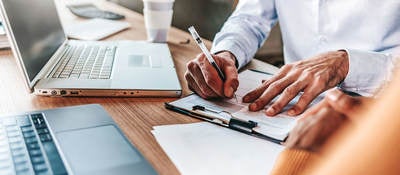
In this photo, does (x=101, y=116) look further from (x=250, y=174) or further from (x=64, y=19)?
(x=64, y=19)

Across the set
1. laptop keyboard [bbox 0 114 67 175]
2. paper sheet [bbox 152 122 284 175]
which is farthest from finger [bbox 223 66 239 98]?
laptop keyboard [bbox 0 114 67 175]

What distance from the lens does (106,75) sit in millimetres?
834

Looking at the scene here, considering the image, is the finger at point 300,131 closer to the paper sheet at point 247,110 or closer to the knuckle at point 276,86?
the paper sheet at point 247,110

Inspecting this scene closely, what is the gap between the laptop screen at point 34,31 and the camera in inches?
28.9

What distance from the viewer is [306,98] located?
0.72 meters

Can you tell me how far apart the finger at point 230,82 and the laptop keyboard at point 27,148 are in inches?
13.3

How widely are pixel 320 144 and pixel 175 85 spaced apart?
0.67 metres

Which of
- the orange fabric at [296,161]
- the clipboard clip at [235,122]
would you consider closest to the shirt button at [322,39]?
the clipboard clip at [235,122]

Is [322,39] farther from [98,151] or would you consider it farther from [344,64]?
[98,151]

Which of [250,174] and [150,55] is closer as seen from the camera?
[250,174]

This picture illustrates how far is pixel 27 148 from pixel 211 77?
0.37m

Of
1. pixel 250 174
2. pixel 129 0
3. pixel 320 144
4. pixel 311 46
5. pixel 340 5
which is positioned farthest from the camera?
pixel 129 0

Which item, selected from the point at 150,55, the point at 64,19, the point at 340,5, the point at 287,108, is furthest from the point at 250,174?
the point at 64,19

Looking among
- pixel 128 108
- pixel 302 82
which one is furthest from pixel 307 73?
pixel 128 108
